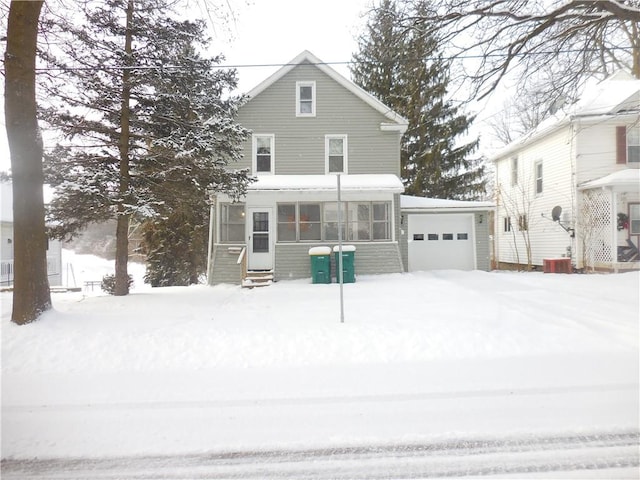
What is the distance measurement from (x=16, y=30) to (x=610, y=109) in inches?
682

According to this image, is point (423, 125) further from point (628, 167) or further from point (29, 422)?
point (29, 422)

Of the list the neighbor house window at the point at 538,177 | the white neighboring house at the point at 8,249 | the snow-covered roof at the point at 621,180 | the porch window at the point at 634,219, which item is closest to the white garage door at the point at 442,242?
the snow-covered roof at the point at 621,180

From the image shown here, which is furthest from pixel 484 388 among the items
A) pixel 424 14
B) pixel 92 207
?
pixel 92 207

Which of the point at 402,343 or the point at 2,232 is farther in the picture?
the point at 2,232

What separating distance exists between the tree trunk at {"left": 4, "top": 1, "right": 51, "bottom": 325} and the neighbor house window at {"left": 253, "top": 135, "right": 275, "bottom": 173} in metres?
8.03

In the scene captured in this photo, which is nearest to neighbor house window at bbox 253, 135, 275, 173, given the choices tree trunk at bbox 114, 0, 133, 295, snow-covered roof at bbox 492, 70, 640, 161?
tree trunk at bbox 114, 0, 133, 295

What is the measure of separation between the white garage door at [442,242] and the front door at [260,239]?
5.58 m

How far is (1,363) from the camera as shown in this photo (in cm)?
517

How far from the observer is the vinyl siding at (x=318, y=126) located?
14188 mm

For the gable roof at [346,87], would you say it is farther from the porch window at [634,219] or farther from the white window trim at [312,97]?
the porch window at [634,219]

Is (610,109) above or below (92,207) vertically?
above

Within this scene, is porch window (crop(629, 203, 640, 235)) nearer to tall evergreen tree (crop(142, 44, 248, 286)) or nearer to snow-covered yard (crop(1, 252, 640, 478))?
snow-covered yard (crop(1, 252, 640, 478))

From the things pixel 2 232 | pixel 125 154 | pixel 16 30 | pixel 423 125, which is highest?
pixel 423 125

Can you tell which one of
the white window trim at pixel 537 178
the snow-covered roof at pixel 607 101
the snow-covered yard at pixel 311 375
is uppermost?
the snow-covered roof at pixel 607 101
